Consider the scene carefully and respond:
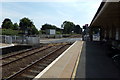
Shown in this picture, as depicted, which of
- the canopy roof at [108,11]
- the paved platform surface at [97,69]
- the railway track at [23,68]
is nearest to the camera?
the paved platform surface at [97,69]

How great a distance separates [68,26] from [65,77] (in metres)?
138

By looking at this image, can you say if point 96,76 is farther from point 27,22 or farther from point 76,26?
point 76,26

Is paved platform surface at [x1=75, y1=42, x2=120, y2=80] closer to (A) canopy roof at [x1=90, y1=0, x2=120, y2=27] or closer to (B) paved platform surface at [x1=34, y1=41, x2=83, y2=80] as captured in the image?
(B) paved platform surface at [x1=34, y1=41, x2=83, y2=80]

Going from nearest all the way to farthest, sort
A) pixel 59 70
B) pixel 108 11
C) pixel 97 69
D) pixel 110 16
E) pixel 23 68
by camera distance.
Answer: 1. pixel 59 70
2. pixel 97 69
3. pixel 23 68
4. pixel 108 11
5. pixel 110 16

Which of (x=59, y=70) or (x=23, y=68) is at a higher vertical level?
(x=59, y=70)

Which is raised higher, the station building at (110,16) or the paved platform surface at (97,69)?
→ the station building at (110,16)

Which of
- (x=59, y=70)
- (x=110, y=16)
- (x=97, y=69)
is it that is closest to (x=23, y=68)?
(x=59, y=70)

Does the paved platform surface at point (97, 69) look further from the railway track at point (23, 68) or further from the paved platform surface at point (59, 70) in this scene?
the railway track at point (23, 68)

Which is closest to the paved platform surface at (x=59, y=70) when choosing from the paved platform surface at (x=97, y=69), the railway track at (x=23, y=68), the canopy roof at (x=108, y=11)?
the paved platform surface at (x=97, y=69)

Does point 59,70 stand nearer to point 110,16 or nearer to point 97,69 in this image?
point 97,69

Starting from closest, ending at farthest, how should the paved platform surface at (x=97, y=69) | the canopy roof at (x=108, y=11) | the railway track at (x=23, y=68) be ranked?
the paved platform surface at (x=97, y=69), the railway track at (x=23, y=68), the canopy roof at (x=108, y=11)

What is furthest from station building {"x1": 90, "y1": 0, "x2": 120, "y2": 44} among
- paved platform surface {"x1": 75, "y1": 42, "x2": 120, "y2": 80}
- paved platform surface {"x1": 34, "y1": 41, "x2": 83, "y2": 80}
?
paved platform surface {"x1": 34, "y1": 41, "x2": 83, "y2": 80}

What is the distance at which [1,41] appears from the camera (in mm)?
33000

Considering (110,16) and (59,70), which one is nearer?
(59,70)
